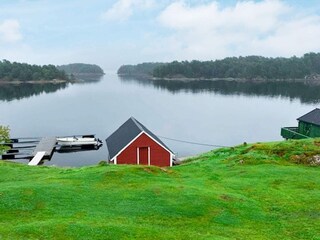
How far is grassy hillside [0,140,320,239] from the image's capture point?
16.4m

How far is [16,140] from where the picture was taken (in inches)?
2936

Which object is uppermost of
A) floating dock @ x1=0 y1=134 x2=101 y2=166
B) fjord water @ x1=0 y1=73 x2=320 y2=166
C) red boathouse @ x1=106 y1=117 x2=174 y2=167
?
red boathouse @ x1=106 y1=117 x2=174 y2=167

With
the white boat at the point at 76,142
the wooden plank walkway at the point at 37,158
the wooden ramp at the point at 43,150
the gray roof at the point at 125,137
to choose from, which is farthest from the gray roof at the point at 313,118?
the wooden ramp at the point at 43,150

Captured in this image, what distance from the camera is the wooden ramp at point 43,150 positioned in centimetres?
6044

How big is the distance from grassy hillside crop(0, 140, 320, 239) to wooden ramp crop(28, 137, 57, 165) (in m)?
32.6

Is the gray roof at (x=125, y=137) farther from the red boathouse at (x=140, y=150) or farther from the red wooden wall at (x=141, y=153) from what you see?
the red wooden wall at (x=141, y=153)

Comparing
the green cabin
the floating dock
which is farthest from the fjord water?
the green cabin

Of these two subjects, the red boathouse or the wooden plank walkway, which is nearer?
the red boathouse

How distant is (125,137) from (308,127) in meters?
30.2

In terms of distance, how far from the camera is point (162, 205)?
1991 cm

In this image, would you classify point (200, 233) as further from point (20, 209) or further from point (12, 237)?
point (20, 209)

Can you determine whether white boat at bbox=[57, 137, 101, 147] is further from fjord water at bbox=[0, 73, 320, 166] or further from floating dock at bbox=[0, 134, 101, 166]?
fjord water at bbox=[0, 73, 320, 166]

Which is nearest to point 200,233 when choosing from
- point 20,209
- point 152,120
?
point 20,209

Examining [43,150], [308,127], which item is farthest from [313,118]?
[43,150]
